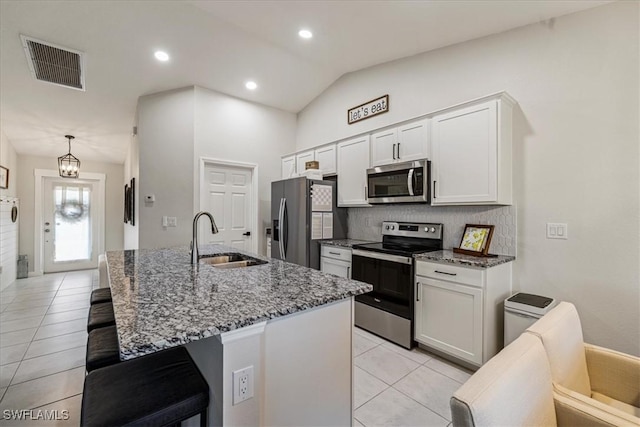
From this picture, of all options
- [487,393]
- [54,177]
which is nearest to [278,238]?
[487,393]

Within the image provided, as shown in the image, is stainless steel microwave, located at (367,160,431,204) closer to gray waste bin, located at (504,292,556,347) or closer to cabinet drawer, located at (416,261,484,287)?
cabinet drawer, located at (416,261,484,287)

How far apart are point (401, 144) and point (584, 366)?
2.28 metres

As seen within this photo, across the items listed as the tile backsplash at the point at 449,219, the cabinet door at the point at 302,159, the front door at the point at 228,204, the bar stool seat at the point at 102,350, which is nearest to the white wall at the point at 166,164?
the front door at the point at 228,204

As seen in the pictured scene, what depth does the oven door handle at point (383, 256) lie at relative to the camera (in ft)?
8.53

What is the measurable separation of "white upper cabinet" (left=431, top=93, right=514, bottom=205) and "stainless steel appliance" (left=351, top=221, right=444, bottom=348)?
0.52 m

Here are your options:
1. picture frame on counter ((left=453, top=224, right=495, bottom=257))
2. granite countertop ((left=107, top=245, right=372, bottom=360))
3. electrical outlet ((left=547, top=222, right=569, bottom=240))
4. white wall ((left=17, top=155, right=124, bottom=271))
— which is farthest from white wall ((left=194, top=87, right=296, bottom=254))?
white wall ((left=17, top=155, right=124, bottom=271))

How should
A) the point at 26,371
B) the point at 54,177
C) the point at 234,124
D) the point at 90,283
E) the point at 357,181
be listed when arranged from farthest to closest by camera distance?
1. the point at 54,177
2. the point at 90,283
3. the point at 234,124
4. the point at 357,181
5. the point at 26,371

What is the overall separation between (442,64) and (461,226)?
68.2 inches

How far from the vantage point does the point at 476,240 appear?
2.59 m

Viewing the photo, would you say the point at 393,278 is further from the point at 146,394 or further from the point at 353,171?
the point at 146,394

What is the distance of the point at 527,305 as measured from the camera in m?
2.10

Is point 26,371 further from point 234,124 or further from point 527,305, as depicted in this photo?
point 527,305

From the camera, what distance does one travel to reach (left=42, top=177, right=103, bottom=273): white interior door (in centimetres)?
605

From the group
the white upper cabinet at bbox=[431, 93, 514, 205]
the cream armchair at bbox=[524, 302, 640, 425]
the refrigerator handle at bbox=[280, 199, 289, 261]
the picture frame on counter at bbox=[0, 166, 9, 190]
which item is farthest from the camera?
the picture frame on counter at bbox=[0, 166, 9, 190]
